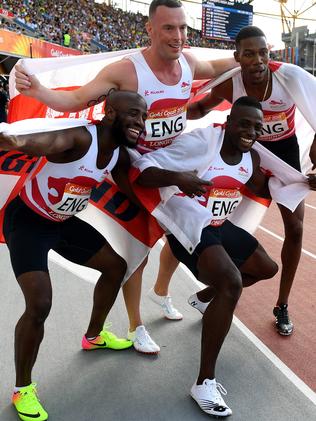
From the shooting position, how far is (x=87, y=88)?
9.16 feet

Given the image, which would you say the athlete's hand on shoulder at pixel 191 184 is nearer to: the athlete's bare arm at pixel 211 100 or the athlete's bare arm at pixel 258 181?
the athlete's bare arm at pixel 258 181

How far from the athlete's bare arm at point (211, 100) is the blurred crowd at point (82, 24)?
60.8 ft

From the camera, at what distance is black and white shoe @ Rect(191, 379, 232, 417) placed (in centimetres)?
253

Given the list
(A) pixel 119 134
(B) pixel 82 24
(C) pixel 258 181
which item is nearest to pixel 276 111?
(C) pixel 258 181

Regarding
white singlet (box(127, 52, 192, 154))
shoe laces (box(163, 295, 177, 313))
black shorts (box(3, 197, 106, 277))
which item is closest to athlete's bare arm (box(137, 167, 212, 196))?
white singlet (box(127, 52, 192, 154))

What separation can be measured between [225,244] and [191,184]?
28.3 inches

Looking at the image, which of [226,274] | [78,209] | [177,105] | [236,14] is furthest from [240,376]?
[236,14]

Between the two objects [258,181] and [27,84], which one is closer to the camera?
[27,84]

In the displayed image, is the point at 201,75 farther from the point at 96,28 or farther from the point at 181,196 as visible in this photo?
the point at 96,28

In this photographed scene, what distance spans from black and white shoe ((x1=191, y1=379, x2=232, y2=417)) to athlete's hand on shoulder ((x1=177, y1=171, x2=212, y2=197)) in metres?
1.08

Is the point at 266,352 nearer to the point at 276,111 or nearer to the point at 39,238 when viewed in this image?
the point at 276,111

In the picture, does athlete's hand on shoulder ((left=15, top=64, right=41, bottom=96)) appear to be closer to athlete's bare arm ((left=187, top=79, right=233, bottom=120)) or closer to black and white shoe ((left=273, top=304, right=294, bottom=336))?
athlete's bare arm ((left=187, top=79, right=233, bottom=120))

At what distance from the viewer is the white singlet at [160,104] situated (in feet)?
9.15

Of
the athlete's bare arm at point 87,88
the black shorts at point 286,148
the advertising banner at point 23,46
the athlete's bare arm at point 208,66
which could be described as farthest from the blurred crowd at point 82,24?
the black shorts at point 286,148
